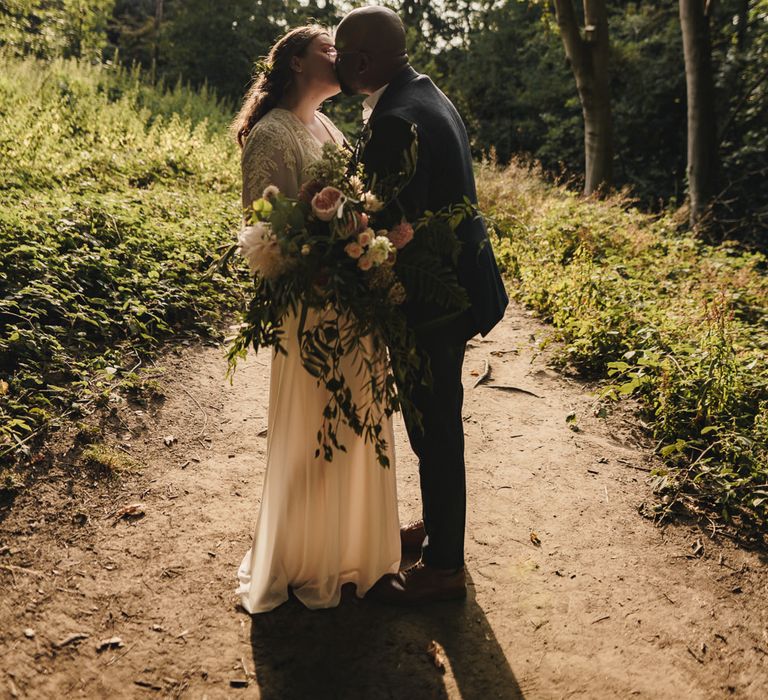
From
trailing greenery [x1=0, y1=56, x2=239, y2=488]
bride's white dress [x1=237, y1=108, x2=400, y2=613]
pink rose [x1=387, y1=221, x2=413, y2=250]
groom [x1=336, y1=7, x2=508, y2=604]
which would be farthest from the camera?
trailing greenery [x1=0, y1=56, x2=239, y2=488]

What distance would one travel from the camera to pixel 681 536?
350 cm

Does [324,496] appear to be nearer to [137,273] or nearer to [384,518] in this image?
[384,518]

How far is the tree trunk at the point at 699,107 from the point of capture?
9492 millimetres

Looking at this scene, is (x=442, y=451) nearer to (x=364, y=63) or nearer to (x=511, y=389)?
(x=364, y=63)

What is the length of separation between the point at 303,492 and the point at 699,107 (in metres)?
9.72

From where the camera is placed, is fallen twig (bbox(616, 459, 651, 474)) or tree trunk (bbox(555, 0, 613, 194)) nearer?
fallen twig (bbox(616, 459, 651, 474))

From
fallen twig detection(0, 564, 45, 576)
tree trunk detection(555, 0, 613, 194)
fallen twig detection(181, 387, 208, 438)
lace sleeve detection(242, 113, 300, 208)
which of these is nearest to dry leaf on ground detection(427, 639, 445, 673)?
fallen twig detection(0, 564, 45, 576)

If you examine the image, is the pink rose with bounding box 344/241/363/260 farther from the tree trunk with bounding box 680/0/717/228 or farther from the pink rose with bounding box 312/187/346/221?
the tree trunk with bounding box 680/0/717/228

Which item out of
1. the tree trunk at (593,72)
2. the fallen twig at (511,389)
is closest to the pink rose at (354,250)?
the fallen twig at (511,389)

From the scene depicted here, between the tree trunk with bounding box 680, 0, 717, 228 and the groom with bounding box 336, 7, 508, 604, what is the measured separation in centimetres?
809

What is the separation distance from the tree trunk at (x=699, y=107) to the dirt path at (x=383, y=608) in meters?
7.18

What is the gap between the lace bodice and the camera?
2732mm

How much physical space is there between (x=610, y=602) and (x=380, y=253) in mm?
2039

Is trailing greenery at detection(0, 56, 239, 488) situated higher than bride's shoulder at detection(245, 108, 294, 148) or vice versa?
bride's shoulder at detection(245, 108, 294, 148)
